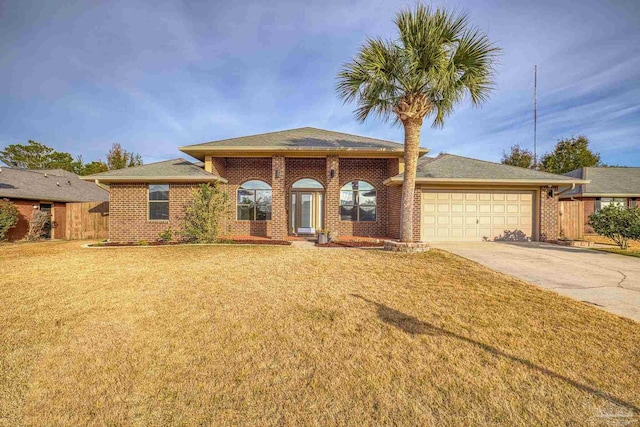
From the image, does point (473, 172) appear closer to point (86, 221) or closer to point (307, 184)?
point (307, 184)

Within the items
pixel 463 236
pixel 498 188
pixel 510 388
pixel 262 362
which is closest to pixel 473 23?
pixel 498 188

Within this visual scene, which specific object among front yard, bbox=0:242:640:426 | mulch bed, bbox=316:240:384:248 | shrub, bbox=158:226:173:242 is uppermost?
shrub, bbox=158:226:173:242

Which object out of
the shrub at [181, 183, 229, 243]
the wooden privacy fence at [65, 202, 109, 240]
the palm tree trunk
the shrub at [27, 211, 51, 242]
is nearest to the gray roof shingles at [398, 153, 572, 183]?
the palm tree trunk

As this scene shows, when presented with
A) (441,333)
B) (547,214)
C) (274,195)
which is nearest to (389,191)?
(274,195)

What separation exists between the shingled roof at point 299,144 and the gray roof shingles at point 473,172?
1.05 metres

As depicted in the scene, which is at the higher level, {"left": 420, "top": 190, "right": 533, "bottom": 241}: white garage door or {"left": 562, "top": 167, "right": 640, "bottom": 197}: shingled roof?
{"left": 562, "top": 167, "right": 640, "bottom": 197}: shingled roof

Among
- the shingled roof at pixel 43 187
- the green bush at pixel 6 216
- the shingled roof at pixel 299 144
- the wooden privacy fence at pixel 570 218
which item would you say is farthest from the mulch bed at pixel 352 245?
the shingled roof at pixel 43 187

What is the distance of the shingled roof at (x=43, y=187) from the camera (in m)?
13.0

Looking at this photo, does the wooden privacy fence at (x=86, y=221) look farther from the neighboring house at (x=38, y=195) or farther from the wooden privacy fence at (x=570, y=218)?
the wooden privacy fence at (x=570, y=218)

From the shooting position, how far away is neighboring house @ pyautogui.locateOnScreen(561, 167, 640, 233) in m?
16.5

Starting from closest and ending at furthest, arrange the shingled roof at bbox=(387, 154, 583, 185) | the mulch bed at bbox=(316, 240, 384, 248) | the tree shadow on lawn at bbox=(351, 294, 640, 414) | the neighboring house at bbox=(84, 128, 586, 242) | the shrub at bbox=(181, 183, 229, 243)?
the tree shadow on lawn at bbox=(351, 294, 640, 414) → the mulch bed at bbox=(316, 240, 384, 248) → the shrub at bbox=(181, 183, 229, 243) → the shingled roof at bbox=(387, 154, 583, 185) → the neighboring house at bbox=(84, 128, 586, 242)

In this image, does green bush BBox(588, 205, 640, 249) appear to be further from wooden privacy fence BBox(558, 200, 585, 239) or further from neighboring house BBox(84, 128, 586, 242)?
wooden privacy fence BBox(558, 200, 585, 239)

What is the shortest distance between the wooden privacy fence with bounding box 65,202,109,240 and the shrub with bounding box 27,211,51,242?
0.91 m

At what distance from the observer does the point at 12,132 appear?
34.1 m
